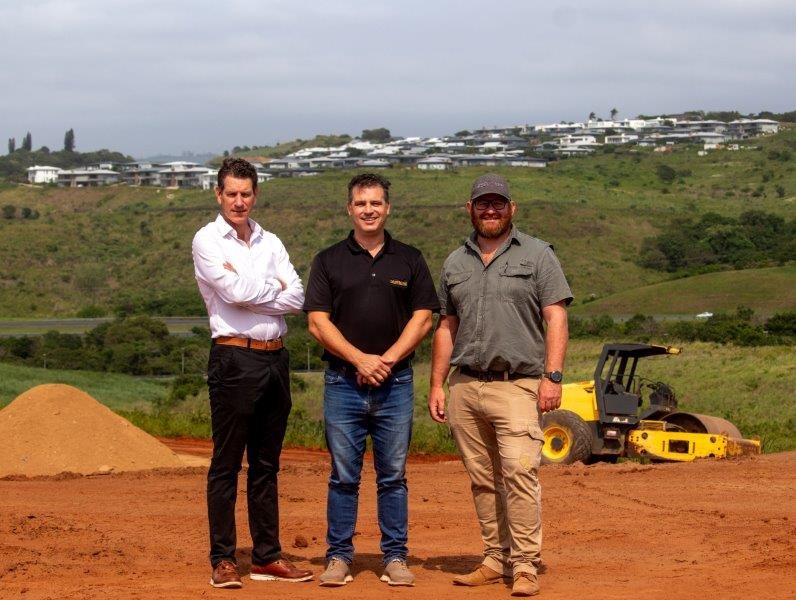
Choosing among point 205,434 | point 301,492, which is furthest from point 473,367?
point 205,434

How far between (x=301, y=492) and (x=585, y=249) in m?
64.8

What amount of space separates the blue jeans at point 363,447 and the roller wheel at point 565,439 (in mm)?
8942

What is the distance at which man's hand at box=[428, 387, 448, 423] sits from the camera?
7.49m

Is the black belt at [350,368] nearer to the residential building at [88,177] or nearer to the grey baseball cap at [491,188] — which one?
the grey baseball cap at [491,188]

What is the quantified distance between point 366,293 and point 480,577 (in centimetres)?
174

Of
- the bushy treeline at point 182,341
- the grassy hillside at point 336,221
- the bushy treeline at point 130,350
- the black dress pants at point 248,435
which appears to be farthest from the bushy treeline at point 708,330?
the black dress pants at point 248,435

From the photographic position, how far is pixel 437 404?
7.55 m

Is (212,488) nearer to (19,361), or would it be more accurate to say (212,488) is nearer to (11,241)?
(19,361)

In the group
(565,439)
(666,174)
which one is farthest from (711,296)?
(666,174)

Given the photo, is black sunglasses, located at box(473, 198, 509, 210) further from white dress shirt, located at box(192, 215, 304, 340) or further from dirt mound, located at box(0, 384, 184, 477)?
dirt mound, located at box(0, 384, 184, 477)

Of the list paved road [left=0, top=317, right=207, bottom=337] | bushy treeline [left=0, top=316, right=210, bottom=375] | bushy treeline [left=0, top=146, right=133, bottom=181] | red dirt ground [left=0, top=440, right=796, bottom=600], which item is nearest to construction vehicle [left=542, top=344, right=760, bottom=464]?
red dirt ground [left=0, top=440, right=796, bottom=600]

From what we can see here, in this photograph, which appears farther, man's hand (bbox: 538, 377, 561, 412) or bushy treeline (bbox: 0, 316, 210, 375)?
bushy treeline (bbox: 0, 316, 210, 375)

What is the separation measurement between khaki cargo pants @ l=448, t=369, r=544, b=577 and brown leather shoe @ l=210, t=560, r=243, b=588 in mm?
1421

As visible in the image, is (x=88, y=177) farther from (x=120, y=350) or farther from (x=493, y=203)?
(x=493, y=203)
